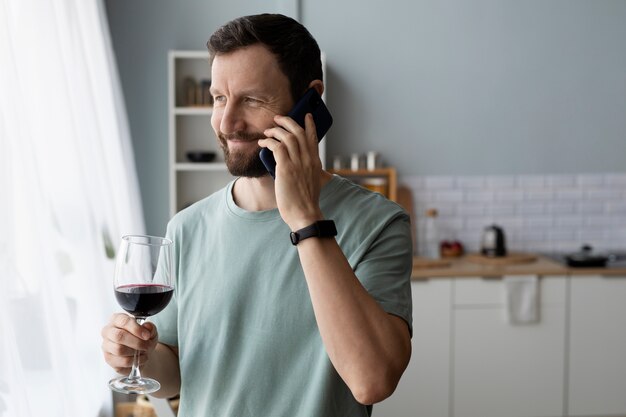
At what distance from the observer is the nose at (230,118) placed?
1486 mm

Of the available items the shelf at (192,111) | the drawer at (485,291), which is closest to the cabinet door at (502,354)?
the drawer at (485,291)

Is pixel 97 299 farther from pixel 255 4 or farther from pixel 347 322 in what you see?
pixel 255 4

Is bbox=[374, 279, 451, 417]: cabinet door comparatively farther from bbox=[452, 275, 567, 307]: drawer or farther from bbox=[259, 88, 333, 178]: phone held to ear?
bbox=[259, 88, 333, 178]: phone held to ear

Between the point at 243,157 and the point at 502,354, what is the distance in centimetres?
335

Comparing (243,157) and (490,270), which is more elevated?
(243,157)

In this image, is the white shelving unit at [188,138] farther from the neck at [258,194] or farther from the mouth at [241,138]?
the mouth at [241,138]

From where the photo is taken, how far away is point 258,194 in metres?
1.65

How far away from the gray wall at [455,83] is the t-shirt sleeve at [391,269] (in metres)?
3.48

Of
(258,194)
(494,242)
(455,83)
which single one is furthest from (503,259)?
(258,194)

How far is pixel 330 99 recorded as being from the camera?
4.97 m

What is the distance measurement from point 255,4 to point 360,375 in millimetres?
3975

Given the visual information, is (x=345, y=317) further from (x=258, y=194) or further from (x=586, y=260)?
(x=586, y=260)

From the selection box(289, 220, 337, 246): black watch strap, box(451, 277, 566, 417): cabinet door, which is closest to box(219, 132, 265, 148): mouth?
box(289, 220, 337, 246): black watch strap

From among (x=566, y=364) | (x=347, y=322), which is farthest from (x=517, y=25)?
(x=347, y=322)
